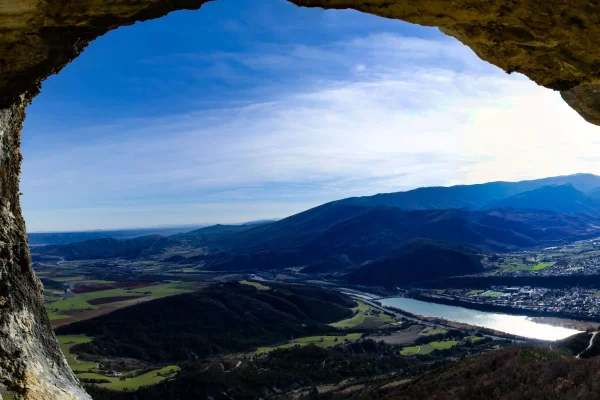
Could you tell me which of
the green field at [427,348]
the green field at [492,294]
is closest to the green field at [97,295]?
the green field at [427,348]

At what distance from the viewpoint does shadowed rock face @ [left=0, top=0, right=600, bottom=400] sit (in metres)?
6.57

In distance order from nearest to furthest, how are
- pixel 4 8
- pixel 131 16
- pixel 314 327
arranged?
pixel 4 8, pixel 131 16, pixel 314 327

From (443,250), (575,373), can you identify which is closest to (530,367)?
(575,373)

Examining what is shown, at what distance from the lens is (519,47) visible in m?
7.57

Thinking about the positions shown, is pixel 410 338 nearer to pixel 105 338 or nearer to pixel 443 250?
pixel 105 338

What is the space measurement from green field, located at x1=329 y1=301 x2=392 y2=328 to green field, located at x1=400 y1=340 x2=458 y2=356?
2086 centimetres

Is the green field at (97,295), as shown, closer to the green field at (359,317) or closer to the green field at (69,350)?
the green field at (69,350)

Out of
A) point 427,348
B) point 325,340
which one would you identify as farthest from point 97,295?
point 427,348

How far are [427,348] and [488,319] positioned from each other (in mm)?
32506

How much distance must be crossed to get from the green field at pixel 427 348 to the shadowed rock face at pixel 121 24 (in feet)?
188

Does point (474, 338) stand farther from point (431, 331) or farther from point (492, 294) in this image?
point (492, 294)

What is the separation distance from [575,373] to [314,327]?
223 feet

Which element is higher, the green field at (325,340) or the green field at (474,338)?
the green field at (325,340)

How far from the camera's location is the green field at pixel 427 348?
61.2m
